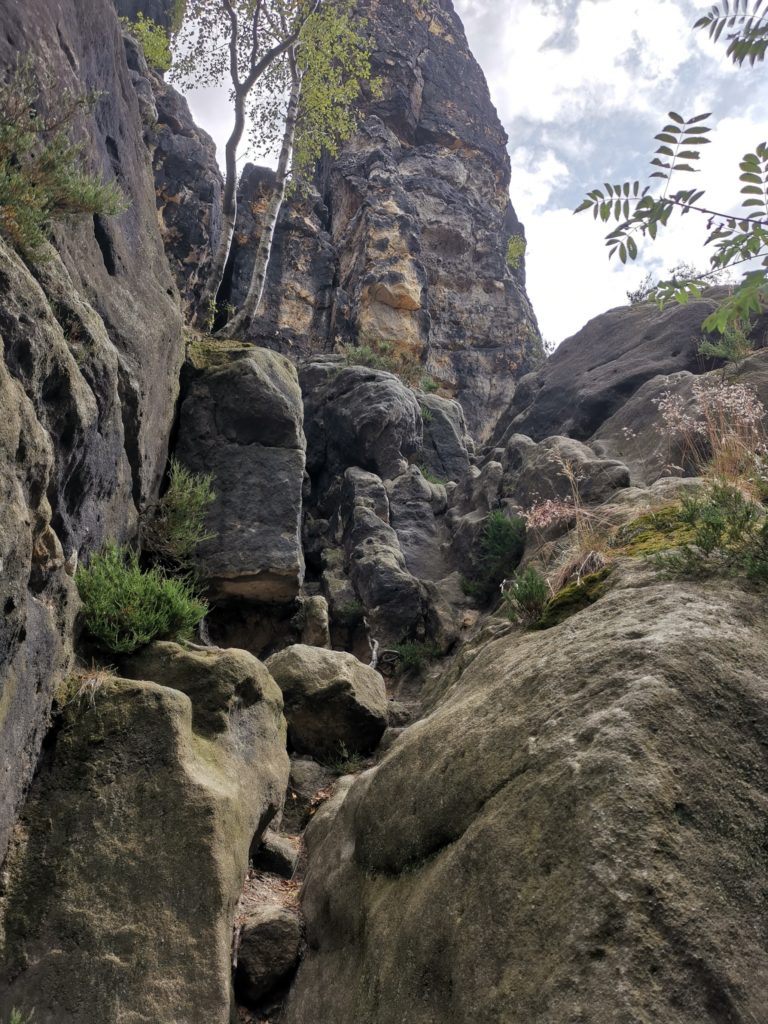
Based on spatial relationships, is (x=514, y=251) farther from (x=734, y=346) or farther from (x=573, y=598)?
(x=573, y=598)

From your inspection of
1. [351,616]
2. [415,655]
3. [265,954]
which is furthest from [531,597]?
[351,616]

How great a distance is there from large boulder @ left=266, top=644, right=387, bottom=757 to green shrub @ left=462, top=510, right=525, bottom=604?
19.5 ft

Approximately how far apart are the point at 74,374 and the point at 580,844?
536cm

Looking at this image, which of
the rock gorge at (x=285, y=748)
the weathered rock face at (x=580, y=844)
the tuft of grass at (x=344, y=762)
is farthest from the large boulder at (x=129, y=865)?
the tuft of grass at (x=344, y=762)

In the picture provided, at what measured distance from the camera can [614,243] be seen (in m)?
3.05

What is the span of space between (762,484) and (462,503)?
14.5 metres

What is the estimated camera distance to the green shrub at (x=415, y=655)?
13.6 metres

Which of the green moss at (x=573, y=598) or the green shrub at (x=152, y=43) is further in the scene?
the green shrub at (x=152, y=43)

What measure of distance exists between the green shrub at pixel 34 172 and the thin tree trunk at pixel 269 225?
24.9 ft

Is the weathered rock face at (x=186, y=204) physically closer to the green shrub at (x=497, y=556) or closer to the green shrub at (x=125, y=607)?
the green shrub at (x=497, y=556)

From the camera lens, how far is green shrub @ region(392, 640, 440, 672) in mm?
13633

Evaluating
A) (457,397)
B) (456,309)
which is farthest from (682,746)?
(456,309)

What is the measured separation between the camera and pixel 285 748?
767 centimetres

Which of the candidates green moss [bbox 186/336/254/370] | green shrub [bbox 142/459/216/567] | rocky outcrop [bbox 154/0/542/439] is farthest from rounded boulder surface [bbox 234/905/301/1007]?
rocky outcrop [bbox 154/0/542/439]
